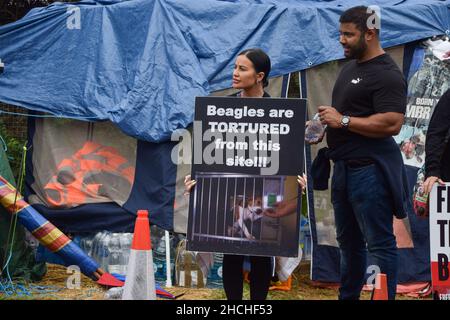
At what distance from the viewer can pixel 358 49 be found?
5.02 m

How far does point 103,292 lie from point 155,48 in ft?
7.46

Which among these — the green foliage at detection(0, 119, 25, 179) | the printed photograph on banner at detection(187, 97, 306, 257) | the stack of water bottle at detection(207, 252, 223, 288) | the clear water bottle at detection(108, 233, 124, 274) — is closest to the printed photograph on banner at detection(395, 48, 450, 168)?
the stack of water bottle at detection(207, 252, 223, 288)

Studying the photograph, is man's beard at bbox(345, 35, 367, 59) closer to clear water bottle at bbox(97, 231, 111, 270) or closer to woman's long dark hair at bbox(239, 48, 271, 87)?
woman's long dark hair at bbox(239, 48, 271, 87)

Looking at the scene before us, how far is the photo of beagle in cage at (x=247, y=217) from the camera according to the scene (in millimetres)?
4926

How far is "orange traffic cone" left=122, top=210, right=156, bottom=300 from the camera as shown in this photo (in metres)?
4.86

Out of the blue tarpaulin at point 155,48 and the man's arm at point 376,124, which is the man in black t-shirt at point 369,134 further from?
A: the blue tarpaulin at point 155,48

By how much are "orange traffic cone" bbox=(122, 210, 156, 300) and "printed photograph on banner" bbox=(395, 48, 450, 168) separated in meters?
3.42

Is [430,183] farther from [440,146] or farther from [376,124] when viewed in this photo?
[376,124]

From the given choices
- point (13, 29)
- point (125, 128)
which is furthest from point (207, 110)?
point (13, 29)

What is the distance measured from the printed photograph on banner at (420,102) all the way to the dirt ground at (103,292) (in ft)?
4.48

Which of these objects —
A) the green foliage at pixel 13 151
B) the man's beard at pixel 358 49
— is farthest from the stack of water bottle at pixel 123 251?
the man's beard at pixel 358 49

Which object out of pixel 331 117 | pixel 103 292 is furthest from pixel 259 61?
pixel 103 292

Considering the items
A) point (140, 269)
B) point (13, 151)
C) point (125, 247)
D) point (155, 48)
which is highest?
point (155, 48)

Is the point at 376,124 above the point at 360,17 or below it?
below
